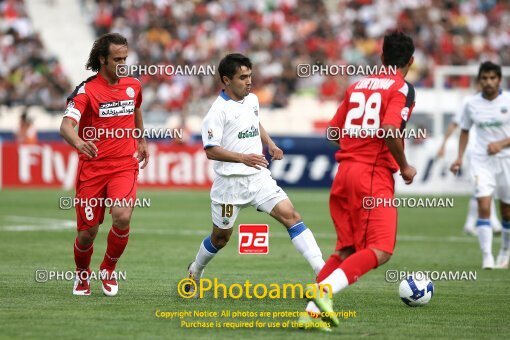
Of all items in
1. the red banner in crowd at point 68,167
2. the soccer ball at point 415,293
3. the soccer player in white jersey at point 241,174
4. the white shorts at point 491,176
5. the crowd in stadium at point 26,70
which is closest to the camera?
the soccer ball at point 415,293

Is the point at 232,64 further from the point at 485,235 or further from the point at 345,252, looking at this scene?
the point at 485,235

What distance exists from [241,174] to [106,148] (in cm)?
137

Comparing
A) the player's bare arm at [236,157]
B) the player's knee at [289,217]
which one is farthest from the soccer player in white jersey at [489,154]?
the player's bare arm at [236,157]

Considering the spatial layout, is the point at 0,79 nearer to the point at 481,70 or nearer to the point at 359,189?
the point at 481,70

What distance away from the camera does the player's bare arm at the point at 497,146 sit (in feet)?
45.5

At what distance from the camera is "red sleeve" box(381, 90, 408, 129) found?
27.8 ft

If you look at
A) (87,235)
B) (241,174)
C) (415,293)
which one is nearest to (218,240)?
(241,174)

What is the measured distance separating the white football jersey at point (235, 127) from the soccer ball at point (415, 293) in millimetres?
1871

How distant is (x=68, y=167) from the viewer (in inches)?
1112

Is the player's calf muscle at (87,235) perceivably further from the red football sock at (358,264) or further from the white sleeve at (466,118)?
the white sleeve at (466,118)

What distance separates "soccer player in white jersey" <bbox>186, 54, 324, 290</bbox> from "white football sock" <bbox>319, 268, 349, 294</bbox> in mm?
1838

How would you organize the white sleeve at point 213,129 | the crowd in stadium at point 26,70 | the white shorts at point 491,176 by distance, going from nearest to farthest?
1. the white sleeve at point 213,129
2. the white shorts at point 491,176
3. the crowd in stadium at point 26,70

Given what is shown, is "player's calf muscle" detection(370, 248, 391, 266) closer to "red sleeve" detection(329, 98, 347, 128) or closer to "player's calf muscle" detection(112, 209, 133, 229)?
"red sleeve" detection(329, 98, 347, 128)

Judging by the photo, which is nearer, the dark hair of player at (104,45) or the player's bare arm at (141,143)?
the dark hair of player at (104,45)
